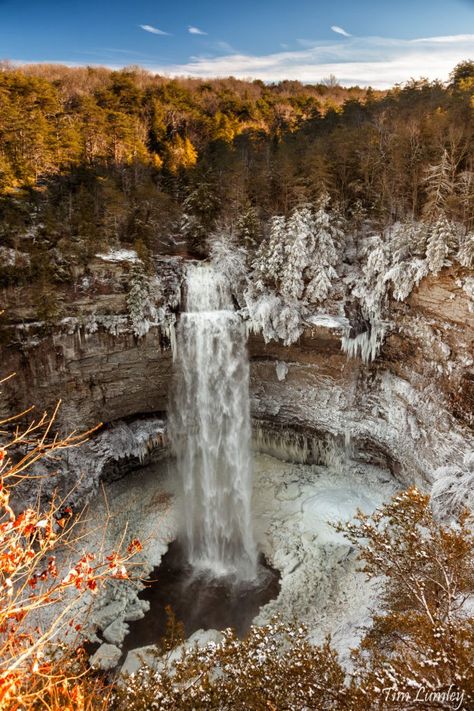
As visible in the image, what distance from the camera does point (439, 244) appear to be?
709 inches

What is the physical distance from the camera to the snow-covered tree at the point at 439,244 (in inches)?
708

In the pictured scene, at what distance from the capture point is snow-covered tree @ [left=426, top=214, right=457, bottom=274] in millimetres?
17984

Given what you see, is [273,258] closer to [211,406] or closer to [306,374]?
[306,374]

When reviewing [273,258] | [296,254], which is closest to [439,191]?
[296,254]

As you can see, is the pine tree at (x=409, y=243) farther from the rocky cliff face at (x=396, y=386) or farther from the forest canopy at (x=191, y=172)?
the rocky cliff face at (x=396, y=386)

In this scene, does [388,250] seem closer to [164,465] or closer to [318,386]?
[318,386]

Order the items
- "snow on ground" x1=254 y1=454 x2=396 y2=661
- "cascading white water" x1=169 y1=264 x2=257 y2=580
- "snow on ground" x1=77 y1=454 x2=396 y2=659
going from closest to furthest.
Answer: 1. "snow on ground" x1=254 y1=454 x2=396 y2=661
2. "snow on ground" x1=77 y1=454 x2=396 y2=659
3. "cascading white water" x1=169 y1=264 x2=257 y2=580

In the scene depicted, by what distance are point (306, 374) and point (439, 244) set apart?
29.3 feet

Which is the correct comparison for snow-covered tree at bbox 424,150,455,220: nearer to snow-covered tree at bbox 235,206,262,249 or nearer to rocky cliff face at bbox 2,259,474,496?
Result: rocky cliff face at bbox 2,259,474,496

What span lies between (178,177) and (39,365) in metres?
17.7

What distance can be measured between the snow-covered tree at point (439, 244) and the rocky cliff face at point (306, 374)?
0.66 metres

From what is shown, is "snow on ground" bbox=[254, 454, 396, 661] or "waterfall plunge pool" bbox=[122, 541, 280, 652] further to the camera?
"waterfall plunge pool" bbox=[122, 541, 280, 652]

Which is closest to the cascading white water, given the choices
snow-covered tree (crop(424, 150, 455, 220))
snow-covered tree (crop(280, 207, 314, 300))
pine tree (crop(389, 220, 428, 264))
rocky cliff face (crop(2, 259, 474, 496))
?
rocky cliff face (crop(2, 259, 474, 496))

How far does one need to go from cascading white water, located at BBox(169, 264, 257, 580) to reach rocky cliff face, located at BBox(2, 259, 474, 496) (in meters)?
0.97
